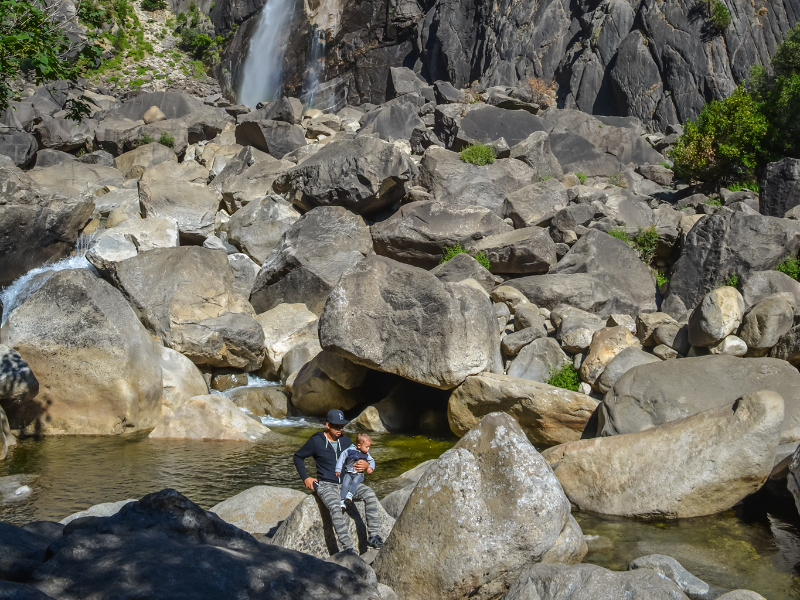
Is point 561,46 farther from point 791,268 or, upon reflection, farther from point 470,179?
point 791,268

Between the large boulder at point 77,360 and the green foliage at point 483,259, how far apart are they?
9.02m

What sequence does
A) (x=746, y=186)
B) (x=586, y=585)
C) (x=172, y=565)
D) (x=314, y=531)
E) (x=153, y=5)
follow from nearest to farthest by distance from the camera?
(x=172, y=565) < (x=586, y=585) < (x=314, y=531) < (x=746, y=186) < (x=153, y=5)

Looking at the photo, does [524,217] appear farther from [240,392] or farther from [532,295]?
[240,392]

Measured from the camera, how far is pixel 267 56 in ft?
144

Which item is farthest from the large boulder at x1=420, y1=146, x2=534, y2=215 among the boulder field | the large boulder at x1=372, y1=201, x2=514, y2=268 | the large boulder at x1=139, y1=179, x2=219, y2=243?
the large boulder at x1=139, y1=179, x2=219, y2=243

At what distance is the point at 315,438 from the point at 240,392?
27.9ft

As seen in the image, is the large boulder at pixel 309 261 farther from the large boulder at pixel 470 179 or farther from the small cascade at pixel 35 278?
the small cascade at pixel 35 278

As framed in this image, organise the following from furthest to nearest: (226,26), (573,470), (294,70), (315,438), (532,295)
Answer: (226,26), (294,70), (532,295), (573,470), (315,438)

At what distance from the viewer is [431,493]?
5.48m

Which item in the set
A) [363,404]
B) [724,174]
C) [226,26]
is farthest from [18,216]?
[226,26]

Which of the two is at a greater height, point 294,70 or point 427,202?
point 294,70

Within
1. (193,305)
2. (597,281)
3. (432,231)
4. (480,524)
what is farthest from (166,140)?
(480,524)

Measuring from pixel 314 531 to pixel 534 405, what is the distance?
6.00 m

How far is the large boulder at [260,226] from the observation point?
19.7m
